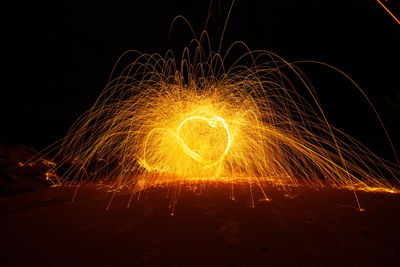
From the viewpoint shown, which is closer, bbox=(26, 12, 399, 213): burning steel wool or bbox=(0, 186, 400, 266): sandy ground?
bbox=(0, 186, 400, 266): sandy ground

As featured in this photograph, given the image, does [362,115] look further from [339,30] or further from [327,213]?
[327,213]

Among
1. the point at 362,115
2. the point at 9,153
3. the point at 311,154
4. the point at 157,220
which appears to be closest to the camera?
the point at 157,220

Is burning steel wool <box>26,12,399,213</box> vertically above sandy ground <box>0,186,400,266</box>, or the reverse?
burning steel wool <box>26,12,399,213</box>

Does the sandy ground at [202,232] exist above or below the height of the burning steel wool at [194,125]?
below

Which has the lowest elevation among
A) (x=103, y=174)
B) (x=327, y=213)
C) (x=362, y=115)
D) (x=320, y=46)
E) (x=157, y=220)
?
(x=157, y=220)

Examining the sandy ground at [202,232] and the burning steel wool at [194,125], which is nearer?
the sandy ground at [202,232]

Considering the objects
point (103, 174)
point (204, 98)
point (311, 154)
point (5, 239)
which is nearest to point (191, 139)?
point (204, 98)

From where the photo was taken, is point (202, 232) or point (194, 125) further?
point (194, 125)

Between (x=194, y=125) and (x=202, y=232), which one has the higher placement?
(x=194, y=125)
